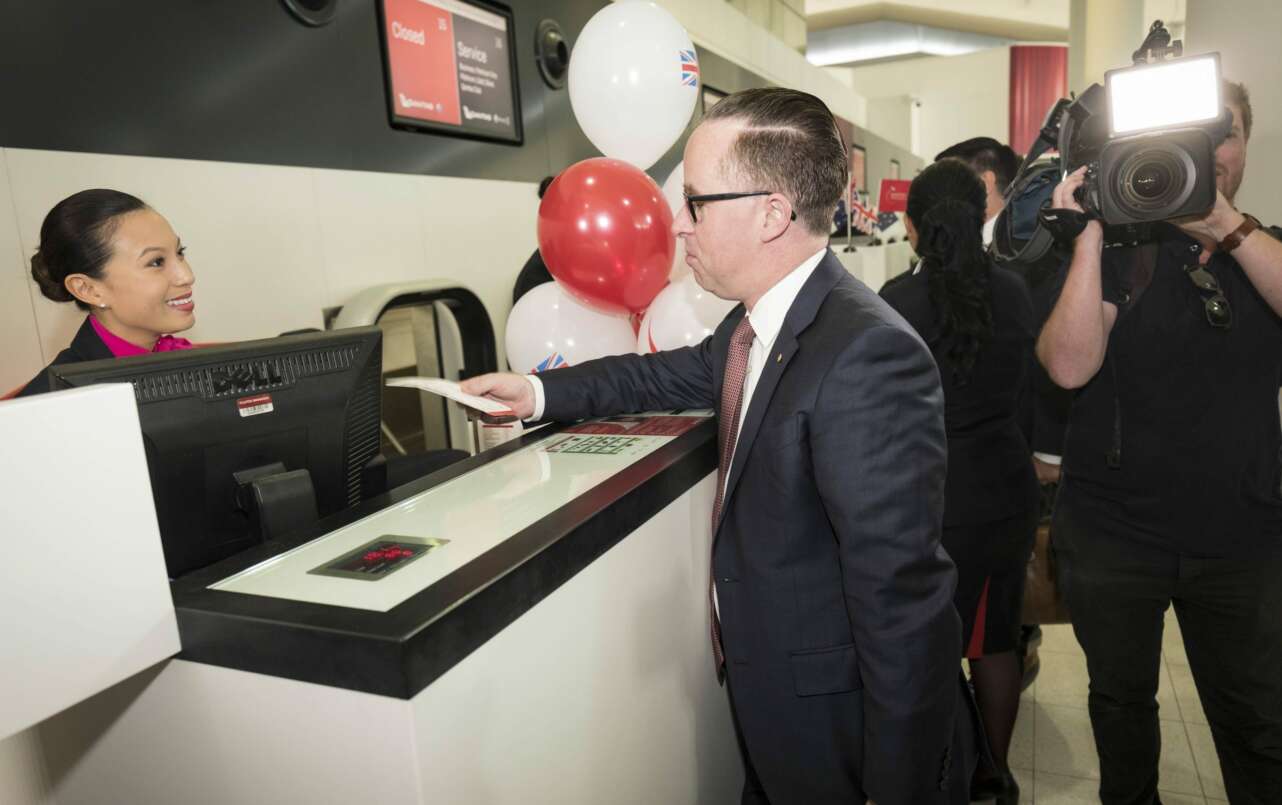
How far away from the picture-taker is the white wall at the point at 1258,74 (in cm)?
224

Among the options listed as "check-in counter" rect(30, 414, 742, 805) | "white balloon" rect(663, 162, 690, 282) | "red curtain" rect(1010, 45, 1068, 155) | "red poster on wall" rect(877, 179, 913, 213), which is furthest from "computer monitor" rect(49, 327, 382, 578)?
"red curtain" rect(1010, 45, 1068, 155)

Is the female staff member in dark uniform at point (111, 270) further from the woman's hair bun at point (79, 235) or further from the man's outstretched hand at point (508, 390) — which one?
the man's outstretched hand at point (508, 390)

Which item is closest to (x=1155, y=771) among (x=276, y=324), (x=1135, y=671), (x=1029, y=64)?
(x=1135, y=671)

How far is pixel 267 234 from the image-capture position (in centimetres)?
271

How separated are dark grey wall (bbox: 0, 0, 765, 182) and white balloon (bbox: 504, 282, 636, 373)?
1162 millimetres

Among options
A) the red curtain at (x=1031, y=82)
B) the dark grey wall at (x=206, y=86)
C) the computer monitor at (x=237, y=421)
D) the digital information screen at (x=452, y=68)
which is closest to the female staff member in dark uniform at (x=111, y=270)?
the dark grey wall at (x=206, y=86)

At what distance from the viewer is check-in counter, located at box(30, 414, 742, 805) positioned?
775 millimetres

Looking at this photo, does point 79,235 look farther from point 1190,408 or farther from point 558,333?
point 1190,408

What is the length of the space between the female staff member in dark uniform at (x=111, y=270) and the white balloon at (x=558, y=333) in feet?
2.73

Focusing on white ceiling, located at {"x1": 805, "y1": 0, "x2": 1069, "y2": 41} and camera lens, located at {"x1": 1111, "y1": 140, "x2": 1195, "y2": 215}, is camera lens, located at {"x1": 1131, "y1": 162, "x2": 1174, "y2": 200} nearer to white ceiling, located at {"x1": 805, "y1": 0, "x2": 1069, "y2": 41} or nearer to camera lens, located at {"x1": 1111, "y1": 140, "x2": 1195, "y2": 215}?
camera lens, located at {"x1": 1111, "y1": 140, "x2": 1195, "y2": 215}

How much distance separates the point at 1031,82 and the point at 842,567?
13921 millimetres

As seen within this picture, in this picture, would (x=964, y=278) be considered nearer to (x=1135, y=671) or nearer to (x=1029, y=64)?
(x=1135, y=671)

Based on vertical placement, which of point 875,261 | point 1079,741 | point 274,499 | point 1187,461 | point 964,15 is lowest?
point 1079,741

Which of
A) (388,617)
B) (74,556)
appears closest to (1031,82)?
(388,617)
